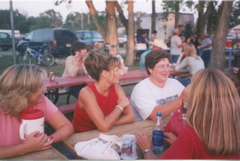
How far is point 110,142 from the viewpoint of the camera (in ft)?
5.16

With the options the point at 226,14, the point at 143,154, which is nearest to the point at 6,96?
the point at 143,154

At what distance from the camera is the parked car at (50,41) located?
12.8 m

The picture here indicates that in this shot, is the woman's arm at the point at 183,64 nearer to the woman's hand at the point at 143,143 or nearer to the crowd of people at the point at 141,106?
the crowd of people at the point at 141,106

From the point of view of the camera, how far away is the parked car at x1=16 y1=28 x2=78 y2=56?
12.8 metres

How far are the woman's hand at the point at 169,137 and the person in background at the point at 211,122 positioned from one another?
0.41 m

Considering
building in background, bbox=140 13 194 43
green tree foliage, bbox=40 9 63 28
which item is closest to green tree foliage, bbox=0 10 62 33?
green tree foliage, bbox=40 9 63 28

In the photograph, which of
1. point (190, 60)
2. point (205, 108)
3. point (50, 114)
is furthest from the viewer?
point (190, 60)

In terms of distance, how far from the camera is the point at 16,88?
1591 mm

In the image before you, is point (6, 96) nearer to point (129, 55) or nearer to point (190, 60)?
point (190, 60)

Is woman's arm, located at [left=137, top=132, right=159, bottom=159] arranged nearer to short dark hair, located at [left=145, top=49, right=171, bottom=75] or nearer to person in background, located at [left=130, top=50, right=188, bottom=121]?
person in background, located at [left=130, top=50, right=188, bottom=121]

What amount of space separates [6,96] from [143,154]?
0.91 m

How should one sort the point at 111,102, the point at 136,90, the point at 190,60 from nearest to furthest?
the point at 111,102
the point at 136,90
the point at 190,60

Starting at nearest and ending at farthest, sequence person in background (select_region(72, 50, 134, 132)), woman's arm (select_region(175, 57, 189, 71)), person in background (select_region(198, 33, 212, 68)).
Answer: person in background (select_region(72, 50, 134, 132)) < woman's arm (select_region(175, 57, 189, 71)) < person in background (select_region(198, 33, 212, 68))

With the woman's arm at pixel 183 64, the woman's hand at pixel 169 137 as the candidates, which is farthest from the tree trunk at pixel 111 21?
the woman's hand at pixel 169 137
